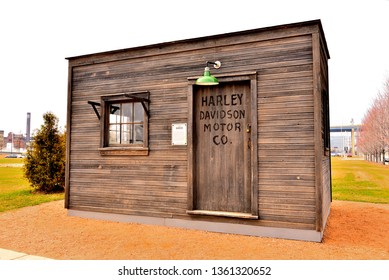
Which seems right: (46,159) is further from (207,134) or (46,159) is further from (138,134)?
(207,134)

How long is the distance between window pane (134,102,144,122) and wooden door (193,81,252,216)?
1454mm

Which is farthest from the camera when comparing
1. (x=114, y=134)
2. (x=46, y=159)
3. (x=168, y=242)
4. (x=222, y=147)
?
(x=46, y=159)

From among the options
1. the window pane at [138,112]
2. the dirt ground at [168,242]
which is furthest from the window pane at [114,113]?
the dirt ground at [168,242]

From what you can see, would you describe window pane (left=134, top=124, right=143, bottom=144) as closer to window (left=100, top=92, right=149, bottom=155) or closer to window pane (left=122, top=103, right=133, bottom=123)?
window (left=100, top=92, right=149, bottom=155)

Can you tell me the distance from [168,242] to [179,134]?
7.71ft

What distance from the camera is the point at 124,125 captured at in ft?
23.6

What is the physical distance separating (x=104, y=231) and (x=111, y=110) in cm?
307

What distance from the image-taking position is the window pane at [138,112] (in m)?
6.99

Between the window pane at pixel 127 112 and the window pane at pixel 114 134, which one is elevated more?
the window pane at pixel 127 112

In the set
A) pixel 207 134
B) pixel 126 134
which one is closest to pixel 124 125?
pixel 126 134

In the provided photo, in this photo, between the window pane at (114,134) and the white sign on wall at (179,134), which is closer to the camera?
the white sign on wall at (179,134)

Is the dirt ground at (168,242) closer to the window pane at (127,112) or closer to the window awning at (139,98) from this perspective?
the window pane at (127,112)

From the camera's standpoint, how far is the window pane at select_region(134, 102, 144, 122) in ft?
22.9

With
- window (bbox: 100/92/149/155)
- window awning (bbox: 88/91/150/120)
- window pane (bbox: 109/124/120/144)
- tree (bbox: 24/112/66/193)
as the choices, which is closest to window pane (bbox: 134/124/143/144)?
window (bbox: 100/92/149/155)
